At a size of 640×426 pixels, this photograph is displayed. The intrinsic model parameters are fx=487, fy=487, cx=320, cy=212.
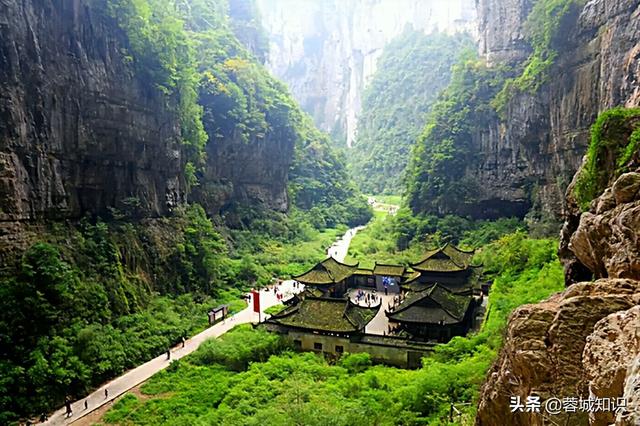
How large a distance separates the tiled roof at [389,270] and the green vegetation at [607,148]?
19.8 m

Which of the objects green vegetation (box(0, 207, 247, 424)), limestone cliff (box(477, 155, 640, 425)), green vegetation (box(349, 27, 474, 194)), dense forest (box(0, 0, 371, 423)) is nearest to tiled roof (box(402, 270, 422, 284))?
dense forest (box(0, 0, 371, 423))

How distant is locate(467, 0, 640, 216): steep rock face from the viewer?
1044 inches

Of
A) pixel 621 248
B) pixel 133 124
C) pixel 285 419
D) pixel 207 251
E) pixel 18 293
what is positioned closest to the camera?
pixel 621 248

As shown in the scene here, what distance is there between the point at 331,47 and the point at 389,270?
109276 mm

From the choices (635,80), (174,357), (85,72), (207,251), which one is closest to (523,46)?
(635,80)

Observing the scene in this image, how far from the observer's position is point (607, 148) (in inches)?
545

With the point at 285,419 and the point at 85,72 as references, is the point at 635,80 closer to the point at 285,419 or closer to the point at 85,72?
the point at 285,419

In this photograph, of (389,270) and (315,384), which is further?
(389,270)

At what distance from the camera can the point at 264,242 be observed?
4819cm

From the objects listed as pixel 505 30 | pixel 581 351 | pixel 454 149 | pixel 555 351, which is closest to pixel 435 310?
pixel 555 351

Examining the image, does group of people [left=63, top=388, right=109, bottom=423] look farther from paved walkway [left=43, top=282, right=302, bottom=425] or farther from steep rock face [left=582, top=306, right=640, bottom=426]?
A: steep rock face [left=582, top=306, right=640, bottom=426]

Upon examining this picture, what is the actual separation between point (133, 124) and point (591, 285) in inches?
1152

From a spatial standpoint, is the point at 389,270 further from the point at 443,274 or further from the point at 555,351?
the point at 555,351

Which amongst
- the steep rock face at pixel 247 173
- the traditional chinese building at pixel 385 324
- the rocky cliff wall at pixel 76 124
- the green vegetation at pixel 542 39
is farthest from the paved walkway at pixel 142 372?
the green vegetation at pixel 542 39
